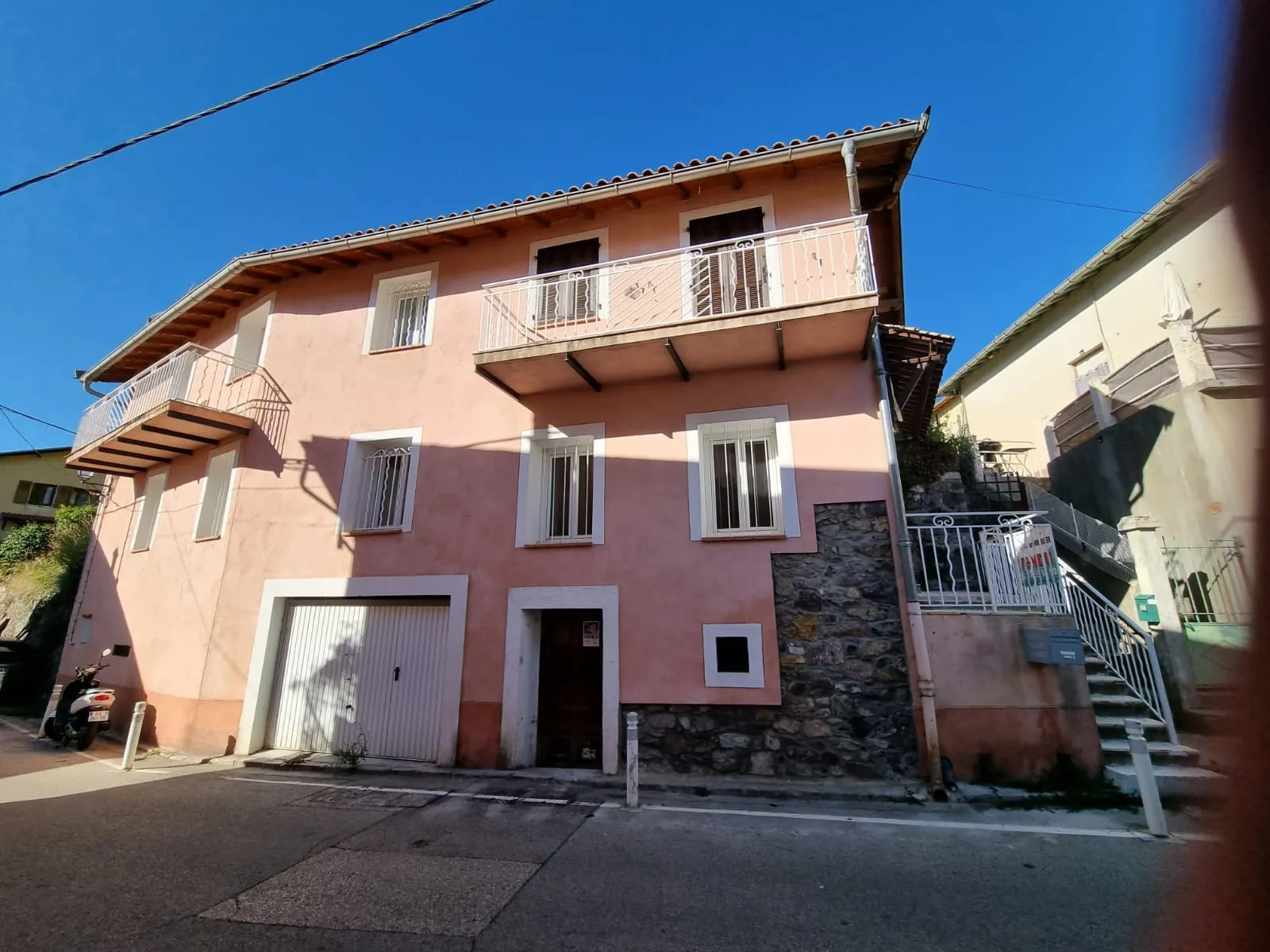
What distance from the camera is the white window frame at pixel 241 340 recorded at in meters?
10.5

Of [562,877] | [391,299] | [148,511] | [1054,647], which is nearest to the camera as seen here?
[562,877]

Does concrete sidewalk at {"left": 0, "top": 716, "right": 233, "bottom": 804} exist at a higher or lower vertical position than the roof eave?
lower

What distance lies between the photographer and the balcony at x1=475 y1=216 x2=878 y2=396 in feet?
23.0

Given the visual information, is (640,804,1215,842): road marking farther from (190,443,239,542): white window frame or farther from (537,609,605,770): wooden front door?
(190,443,239,542): white window frame

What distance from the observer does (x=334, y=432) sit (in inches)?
375

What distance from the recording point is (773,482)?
7570mm

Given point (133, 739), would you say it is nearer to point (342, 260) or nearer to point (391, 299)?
point (391, 299)

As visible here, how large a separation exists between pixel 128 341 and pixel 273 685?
29.7 feet

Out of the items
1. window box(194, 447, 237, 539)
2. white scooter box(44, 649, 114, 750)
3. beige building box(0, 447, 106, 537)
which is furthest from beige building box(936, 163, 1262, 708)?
beige building box(0, 447, 106, 537)

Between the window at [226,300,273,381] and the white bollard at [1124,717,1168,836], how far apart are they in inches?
547

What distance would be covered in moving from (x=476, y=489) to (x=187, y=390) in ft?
23.5

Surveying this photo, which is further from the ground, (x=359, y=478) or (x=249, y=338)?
(x=249, y=338)

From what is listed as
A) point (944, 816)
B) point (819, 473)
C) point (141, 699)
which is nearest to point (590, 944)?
point (944, 816)

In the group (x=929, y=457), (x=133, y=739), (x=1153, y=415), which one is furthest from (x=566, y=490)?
(x=1153, y=415)
